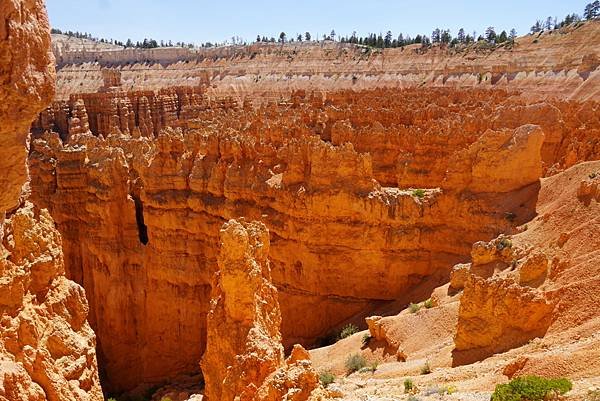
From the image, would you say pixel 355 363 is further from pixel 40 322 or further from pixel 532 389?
pixel 40 322

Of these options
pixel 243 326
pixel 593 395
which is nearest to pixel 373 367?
pixel 243 326

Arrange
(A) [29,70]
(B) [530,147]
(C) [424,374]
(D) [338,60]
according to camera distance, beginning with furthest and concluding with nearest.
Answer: (D) [338,60] → (B) [530,147] → (C) [424,374] → (A) [29,70]

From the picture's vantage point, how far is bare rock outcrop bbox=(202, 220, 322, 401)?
902cm

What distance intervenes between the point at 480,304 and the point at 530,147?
6.56 m

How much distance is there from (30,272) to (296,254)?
37.7 ft

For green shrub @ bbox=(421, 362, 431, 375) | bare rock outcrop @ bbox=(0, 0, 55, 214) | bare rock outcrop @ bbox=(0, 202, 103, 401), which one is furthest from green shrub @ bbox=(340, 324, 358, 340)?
bare rock outcrop @ bbox=(0, 0, 55, 214)

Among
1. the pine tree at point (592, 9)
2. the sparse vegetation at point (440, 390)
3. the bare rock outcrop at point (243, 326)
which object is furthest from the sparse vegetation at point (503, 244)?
the pine tree at point (592, 9)

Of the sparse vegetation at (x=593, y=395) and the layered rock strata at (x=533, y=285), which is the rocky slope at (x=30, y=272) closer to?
the sparse vegetation at (x=593, y=395)

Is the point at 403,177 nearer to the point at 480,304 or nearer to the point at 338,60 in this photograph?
the point at 480,304

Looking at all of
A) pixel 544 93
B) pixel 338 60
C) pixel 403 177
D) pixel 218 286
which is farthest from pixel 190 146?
pixel 338 60

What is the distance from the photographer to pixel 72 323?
8609mm

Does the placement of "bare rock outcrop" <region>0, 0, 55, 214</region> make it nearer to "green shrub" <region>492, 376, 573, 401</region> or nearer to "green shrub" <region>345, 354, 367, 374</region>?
"green shrub" <region>492, 376, 573, 401</region>

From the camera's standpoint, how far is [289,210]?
1870 centimetres

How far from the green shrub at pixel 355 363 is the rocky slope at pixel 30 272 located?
6.62m
